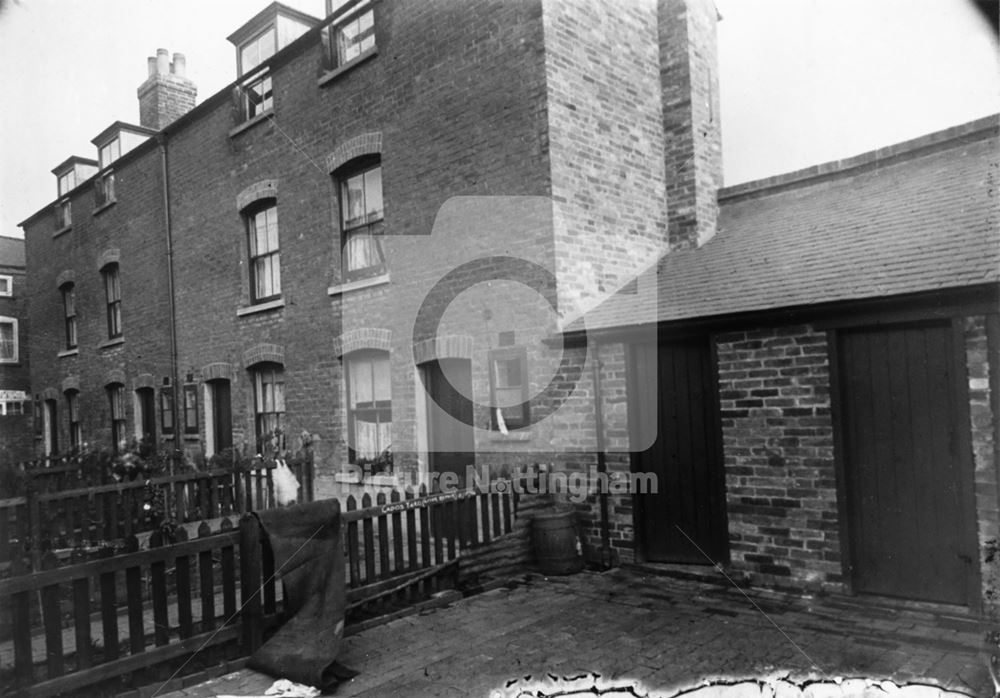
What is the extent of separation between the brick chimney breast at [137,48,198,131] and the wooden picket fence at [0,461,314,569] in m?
11.0

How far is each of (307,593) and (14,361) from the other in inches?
900

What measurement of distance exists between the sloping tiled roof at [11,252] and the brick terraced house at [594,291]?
14.1 metres

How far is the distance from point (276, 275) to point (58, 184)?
11.9 m

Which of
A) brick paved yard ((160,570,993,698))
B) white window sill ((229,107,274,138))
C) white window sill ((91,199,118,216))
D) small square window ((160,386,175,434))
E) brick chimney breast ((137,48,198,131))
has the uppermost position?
brick chimney breast ((137,48,198,131))

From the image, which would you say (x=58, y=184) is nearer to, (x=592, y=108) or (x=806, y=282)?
(x=592, y=108)

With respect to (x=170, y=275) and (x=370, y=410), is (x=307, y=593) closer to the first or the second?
(x=370, y=410)

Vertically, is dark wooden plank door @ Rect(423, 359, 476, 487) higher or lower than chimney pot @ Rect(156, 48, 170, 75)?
lower

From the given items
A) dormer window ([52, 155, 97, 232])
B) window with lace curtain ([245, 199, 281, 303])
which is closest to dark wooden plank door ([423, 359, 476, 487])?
window with lace curtain ([245, 199, 281, 303])

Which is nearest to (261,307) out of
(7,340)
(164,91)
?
(164,91)

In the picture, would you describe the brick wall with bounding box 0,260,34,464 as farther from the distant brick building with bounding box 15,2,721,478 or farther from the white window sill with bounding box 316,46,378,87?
the white window sill with bounding box 316,46,378,87

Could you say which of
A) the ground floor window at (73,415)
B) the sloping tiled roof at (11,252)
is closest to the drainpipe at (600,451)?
the ground floor window at (73,415)

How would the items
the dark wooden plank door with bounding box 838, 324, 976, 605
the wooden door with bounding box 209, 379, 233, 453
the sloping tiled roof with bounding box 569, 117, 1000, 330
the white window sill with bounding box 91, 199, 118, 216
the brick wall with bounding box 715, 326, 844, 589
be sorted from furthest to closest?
the white window sill with bounding box 91, 199, 118, 216 → the wooden door with bounding box 209, 379, 233, 453 → the brick wall with bounding box 715, 326, 844, 589 → the sloping tiled roof with bounding box 569, 117, 1000, 330 → the dark wooden plank door with bounding box 838, 324, 976, 605

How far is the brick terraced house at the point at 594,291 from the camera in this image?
5.68 metres

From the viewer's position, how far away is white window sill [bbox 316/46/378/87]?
9.55m
